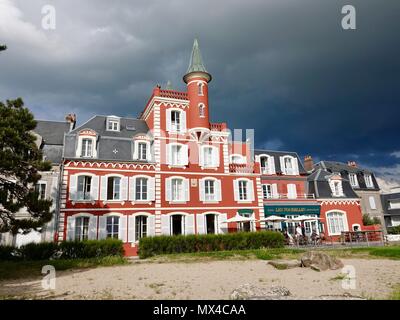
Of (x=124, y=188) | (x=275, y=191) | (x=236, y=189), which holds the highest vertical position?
(x=275, y=191)

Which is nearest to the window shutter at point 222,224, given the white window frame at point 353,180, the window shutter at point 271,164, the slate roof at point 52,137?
the window shutter at point 271,164

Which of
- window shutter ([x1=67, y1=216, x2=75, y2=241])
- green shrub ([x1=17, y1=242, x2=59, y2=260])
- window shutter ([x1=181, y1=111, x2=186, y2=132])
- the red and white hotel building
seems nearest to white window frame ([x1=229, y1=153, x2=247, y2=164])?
the red and white hotel building

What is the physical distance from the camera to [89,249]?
619 inches

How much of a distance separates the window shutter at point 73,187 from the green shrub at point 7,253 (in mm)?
4863

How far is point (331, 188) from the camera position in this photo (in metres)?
28.7

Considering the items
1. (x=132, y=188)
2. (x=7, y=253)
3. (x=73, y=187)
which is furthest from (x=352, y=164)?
(x=7, y=253)

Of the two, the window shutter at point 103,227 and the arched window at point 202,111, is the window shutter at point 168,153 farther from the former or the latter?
the window shutter at point 103,227

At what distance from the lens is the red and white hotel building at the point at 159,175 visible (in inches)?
774

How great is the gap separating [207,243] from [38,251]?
30.2 feet

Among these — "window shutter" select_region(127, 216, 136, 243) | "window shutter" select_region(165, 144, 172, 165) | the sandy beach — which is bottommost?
the sandy beach

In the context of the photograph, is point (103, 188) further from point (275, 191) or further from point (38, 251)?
point (275, 191)

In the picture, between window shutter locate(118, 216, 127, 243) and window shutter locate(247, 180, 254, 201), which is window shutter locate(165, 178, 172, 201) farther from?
window shutter locate(247, 180, 254, 201)

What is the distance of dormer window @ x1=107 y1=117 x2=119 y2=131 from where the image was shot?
23.1 m

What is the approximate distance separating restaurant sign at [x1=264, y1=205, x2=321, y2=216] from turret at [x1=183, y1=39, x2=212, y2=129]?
880 centimetres
